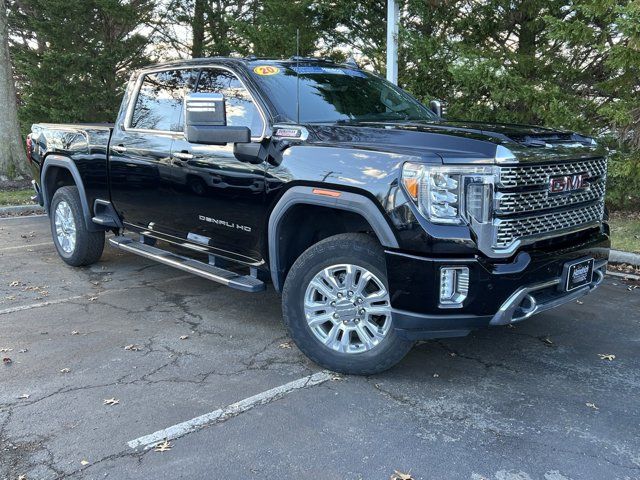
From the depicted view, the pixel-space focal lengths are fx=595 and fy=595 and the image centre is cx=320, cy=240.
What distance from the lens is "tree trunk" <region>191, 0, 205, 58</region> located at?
57.0 feet

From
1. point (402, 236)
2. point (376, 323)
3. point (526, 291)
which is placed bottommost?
point (376, 323)

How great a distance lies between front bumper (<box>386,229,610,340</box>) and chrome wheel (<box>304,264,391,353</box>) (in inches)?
9.4

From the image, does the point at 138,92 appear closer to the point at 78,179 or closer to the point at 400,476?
the point at 78,179

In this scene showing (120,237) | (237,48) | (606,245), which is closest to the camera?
(606,245)

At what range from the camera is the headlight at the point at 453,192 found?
3264 mm

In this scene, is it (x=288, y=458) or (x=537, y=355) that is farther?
(x=537, y=355)

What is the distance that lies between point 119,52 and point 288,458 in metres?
16.9

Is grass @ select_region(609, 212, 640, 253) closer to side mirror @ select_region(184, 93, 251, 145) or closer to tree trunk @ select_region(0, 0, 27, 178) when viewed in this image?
side mirror @ select_region(184, 93, 251, 145)

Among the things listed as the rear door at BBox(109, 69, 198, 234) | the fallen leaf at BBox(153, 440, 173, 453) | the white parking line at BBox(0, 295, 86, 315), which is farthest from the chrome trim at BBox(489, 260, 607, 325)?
the white parking line at BBox(0, 295, 86, 315)

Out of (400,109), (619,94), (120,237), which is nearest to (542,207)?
(400,109)

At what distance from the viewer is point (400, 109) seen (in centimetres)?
511

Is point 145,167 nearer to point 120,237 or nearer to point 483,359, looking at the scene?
point 120,237

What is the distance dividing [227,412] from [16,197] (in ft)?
33.4

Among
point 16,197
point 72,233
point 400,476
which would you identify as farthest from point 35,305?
point 16,197
